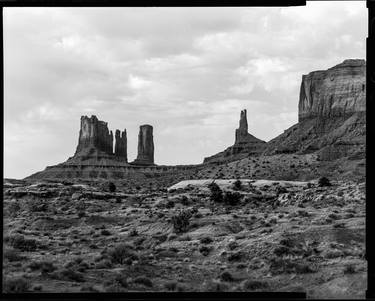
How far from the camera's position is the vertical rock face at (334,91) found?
12575cm

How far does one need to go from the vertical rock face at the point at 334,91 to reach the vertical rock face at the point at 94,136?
172 feet

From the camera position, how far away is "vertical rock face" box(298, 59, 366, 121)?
413 ft

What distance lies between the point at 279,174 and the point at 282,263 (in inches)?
2696

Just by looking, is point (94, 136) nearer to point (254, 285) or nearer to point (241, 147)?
point (241, 147)

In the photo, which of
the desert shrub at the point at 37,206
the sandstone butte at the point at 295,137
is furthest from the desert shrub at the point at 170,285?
the sandstone butte at the point at 295,137

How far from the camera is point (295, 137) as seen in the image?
116375 millimetres

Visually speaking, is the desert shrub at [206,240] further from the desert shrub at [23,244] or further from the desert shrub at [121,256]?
the desert shrub at [23,244]

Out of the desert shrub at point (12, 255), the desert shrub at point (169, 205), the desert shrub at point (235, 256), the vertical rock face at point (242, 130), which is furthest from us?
the vertical rock face at point (242, 130)

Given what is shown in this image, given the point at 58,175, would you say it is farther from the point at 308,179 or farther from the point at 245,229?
the point at 245,229

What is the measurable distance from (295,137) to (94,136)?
5918 cm

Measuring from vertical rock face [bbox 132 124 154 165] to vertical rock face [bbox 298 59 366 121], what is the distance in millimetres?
44810

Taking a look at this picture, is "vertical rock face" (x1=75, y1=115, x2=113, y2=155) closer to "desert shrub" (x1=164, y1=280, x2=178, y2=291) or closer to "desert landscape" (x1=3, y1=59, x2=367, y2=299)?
"desert landscape" (x1=3, y1=59, x2=367, y2=299)

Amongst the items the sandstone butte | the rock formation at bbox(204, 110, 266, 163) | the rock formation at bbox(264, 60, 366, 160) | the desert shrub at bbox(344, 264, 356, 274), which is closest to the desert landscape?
the desert shrub at bbox(344, 264, 356, 274)

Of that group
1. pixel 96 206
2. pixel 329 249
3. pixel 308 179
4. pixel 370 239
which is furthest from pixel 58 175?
pixel 370 239
